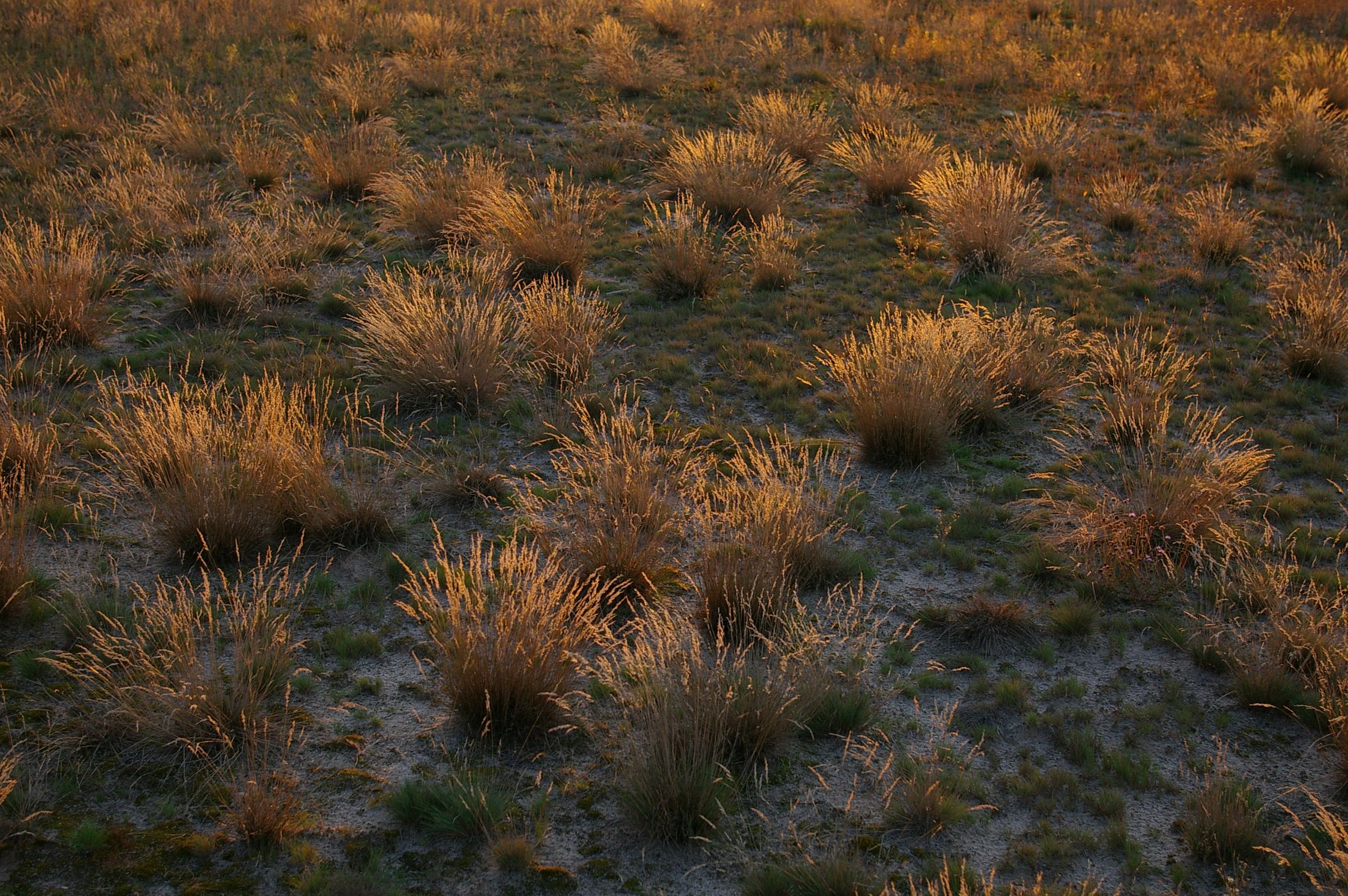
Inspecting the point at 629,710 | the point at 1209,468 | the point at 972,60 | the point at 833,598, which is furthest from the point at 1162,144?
the point at 629,710

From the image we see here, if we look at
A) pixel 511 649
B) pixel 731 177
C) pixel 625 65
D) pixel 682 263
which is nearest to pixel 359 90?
pixel 625 65

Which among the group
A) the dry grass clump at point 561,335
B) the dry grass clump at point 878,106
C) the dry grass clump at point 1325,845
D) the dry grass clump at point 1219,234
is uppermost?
the dry grass clump at point 878,106

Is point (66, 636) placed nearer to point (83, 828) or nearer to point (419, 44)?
point (83, 828)

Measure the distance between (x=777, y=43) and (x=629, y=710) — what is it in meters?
12.4

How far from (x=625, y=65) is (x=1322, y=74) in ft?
29.2

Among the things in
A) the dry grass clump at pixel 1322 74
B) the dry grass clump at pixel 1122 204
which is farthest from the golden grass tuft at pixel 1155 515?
the dry grass clump at pixel 1322 74

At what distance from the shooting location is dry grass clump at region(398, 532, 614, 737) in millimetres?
4074

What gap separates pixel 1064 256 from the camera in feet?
29.9

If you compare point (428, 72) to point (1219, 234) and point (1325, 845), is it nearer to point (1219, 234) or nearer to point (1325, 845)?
point (1219, 234)

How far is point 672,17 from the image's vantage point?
49.9 ft

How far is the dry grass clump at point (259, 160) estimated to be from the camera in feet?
32.5

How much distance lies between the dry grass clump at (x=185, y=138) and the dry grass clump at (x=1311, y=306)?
1032 cm

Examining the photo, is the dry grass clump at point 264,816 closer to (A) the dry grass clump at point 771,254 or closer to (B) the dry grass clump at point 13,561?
(B) the dry grass clump at point 13,561

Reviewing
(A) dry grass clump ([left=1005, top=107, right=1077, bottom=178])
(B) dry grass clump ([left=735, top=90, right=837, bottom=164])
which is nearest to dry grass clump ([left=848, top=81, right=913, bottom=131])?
(B) dry grass clump ([left=735, top=90, right=837, bottom=164])
